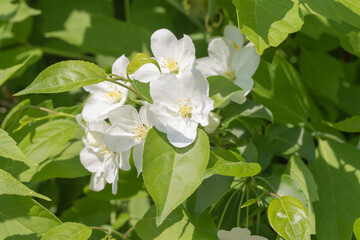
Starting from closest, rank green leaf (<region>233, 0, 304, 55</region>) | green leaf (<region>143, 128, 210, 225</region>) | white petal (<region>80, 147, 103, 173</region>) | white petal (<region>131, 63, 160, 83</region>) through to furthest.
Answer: green leaf (<region>143, 128, 210, 225</region>)
green leaf (<region>233, 0, 304, 55</region>)
white petal (<region>131, 63, 160, 83</region>)
white petal (<region>80, 147, 103, 173</region>)

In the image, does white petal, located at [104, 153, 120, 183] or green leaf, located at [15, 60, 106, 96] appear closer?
green leaf, located at [15, 60, 106, 96]

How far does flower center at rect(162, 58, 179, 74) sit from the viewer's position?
117cm

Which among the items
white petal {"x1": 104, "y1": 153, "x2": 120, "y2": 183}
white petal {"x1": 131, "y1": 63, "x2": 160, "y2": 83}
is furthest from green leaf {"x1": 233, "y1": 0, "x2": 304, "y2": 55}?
white petal {"x1": 104, "y1": 153, "x2": 120, "y2": 183}

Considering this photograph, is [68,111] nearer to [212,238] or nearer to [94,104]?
[94,104]

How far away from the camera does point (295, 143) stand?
1263 mm

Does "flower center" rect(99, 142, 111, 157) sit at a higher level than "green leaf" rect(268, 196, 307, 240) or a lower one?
lower

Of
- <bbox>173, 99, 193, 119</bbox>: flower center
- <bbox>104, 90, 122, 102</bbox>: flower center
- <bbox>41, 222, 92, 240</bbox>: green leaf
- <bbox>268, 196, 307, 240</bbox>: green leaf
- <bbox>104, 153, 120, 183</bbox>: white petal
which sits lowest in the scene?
<bbox>41, 222, 92, 240</bbox>: green leaf

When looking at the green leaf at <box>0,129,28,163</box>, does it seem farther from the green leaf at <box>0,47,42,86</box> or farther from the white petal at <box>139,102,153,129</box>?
the green leaf at <box>0,47,42,86</box>

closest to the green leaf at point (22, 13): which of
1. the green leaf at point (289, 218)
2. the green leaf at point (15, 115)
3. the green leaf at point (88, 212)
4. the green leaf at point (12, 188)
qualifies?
the green leaf at point (15, 115)

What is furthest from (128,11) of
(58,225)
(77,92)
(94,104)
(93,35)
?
(58,225)

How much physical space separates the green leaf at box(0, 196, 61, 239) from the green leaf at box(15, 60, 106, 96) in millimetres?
353

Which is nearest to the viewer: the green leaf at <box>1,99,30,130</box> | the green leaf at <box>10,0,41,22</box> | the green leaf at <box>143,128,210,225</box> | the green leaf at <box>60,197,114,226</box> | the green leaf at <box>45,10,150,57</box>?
the green leaf at <box>143,128,210,225</box>

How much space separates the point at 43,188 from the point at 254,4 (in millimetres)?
1055

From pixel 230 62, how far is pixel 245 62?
2.2 inches
